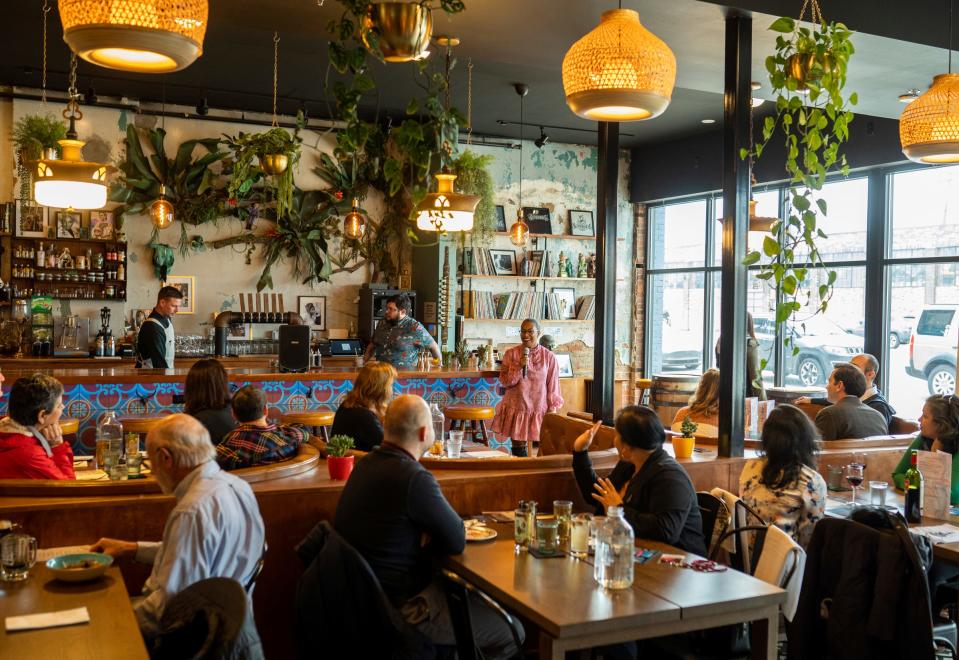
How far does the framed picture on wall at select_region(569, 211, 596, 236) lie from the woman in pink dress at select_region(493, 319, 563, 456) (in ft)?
12.9

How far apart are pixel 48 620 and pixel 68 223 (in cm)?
787

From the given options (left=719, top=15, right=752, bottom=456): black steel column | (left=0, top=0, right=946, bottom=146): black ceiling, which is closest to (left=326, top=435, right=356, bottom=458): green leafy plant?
(left=0, top=0, right=946, bottom=146): black ceiling

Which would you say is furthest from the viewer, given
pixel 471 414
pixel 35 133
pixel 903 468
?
pixel 35 133

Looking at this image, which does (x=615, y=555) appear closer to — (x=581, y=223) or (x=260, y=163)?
(x=260, y=163)

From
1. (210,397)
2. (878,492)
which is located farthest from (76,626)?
(878,492)

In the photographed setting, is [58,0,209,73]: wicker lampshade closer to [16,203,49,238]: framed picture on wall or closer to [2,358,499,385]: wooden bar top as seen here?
[2,358,499,385]: wooden bar top

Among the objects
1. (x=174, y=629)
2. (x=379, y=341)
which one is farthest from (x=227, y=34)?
(x=174, y=629)

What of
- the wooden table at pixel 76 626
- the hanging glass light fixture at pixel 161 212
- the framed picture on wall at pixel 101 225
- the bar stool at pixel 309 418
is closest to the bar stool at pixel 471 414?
the bar stool at pixel 309 418

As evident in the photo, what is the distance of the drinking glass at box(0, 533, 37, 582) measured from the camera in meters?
2.86

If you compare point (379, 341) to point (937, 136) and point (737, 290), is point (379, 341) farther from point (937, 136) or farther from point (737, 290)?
point (937, 136)

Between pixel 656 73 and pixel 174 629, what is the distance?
2.39 m

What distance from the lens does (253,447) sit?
407cm

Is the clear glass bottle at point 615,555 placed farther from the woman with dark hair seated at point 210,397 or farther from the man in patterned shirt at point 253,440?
the woman with dark hair seated at point 210,397

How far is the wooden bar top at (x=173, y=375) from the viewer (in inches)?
269
